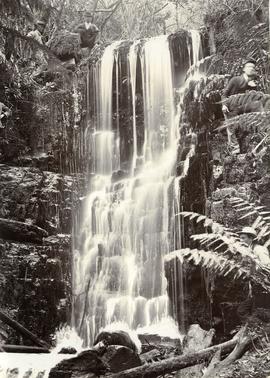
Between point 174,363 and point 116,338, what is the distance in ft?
1.55

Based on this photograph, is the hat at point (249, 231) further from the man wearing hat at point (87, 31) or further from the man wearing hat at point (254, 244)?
the man wearing hat at point (87, 31)

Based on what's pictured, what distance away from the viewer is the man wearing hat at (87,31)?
4.22 m

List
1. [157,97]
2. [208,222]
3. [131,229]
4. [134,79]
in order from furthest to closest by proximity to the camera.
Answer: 1. [134,79]
2. [157,97]
3. [131,229]
4. [208,222]

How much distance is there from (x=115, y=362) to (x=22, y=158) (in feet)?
6.52

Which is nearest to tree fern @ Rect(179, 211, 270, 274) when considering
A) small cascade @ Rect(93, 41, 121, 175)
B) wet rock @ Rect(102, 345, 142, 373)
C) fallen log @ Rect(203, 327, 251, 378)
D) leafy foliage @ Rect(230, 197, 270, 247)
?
leafy foliage @ Rect(230, 197, 270, 247)

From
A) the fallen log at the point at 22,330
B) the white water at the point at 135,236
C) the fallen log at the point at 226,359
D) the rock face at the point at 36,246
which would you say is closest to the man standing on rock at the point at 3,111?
the rock face at the point at 36,246

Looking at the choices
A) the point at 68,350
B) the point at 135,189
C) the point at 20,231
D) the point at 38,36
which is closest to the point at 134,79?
the point at 38,36

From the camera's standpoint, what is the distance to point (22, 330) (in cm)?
366

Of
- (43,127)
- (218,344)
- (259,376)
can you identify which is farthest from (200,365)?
(43,127)

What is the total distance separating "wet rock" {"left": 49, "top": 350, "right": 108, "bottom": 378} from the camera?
3201 millimetres

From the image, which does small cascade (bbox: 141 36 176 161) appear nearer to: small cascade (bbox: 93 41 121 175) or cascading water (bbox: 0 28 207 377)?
cascading water (bbox: 0 28 207 377)

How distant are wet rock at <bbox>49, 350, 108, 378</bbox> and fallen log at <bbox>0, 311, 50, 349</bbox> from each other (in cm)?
27

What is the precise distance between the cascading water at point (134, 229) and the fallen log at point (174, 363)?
1.29 feet

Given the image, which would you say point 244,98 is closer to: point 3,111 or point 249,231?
point 249,231
